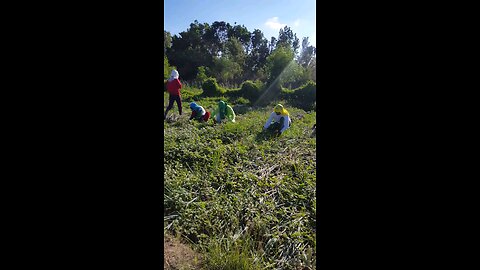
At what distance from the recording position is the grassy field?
1779mm

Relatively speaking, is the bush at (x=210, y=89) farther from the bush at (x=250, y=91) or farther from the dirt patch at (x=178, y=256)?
the dirt patch at (x=178, y=256)

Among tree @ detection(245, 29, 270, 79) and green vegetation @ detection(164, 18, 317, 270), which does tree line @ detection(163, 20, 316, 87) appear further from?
green vegetation @ detection(164, 18, 317, 270)

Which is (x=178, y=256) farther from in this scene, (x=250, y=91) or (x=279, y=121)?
(x=250, y=91)

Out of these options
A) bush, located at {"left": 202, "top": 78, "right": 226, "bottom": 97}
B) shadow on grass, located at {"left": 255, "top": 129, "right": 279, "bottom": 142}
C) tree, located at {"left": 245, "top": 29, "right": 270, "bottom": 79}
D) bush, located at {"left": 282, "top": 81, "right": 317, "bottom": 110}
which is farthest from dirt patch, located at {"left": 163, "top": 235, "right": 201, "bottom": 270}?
tree, located at {"left": 245, "top": 29, "right": 270, "bottom": 79}

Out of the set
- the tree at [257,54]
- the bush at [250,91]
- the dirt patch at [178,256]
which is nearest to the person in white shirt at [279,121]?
the dirt patch at [178,256]

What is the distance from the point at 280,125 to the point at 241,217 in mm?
3284

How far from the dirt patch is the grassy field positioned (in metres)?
0.05

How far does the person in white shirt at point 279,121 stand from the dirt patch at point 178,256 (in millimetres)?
3668

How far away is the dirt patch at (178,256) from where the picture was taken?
4.81ft

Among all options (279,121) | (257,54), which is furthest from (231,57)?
(279,121)

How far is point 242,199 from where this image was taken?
8.47ft
